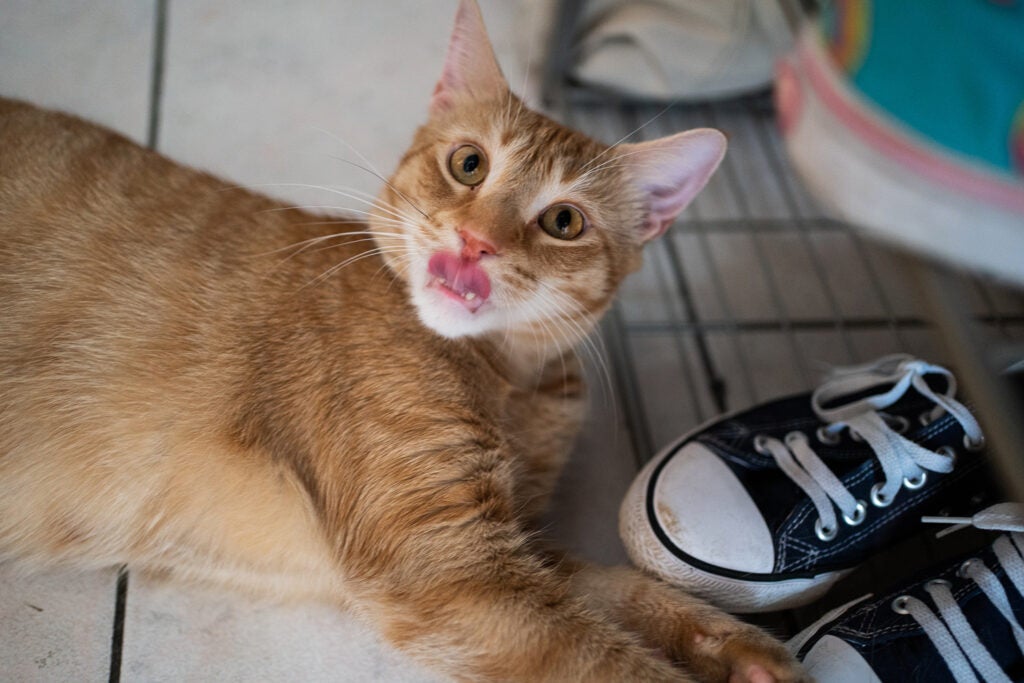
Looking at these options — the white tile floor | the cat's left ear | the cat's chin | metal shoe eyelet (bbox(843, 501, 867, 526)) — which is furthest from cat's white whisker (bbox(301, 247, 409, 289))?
metal shoe eyelet (bbox(843, 501, 867, 526))

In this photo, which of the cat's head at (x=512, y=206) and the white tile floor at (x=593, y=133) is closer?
the cat's head at (x=512, y=206)

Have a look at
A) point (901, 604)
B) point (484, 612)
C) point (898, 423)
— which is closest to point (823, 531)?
point (901, 604)

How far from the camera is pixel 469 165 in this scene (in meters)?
1.52

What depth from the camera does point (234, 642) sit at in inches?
58.2

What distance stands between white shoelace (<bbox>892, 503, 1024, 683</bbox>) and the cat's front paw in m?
0.27

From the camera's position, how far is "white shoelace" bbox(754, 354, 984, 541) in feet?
4.88

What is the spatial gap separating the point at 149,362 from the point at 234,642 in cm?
60

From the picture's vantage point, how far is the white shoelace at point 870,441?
149 centimetres

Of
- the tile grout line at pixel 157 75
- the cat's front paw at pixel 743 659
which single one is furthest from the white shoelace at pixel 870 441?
the tile grout line at pixel 157 75

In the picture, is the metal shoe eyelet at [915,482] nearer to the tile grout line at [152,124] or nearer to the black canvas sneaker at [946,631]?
the black canvas sneaker at [946,631]

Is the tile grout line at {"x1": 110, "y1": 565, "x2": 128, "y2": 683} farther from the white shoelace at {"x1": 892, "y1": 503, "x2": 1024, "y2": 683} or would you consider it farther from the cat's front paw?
the white shoelace at {"x1": 892, "y1": 503, "x2": 1024, "y2": 683}

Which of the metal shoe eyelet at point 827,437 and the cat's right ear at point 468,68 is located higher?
the cat's right ear at point 468,68

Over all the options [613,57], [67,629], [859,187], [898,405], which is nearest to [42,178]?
[67,629]

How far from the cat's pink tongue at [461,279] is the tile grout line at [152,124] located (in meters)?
0.91
